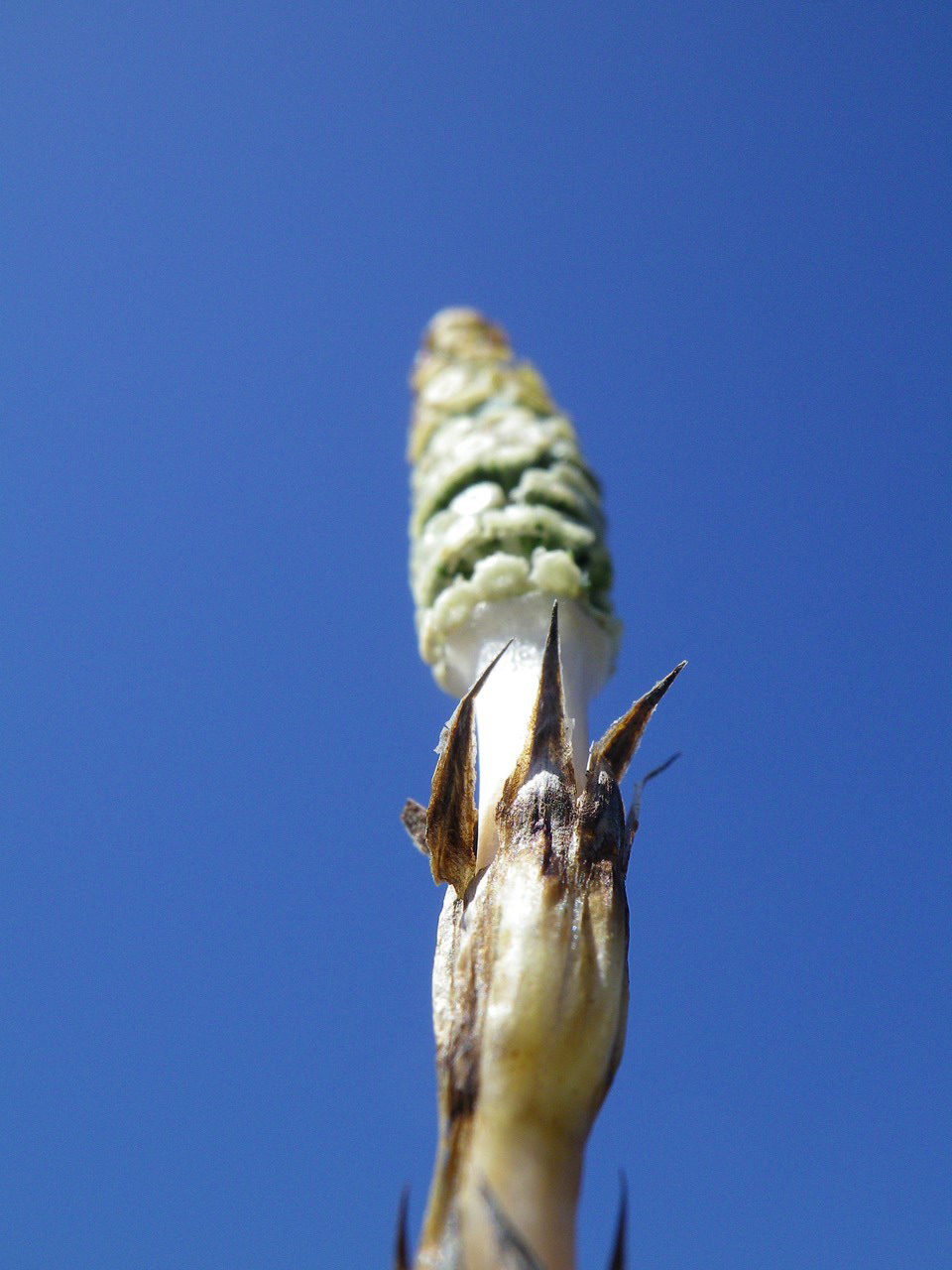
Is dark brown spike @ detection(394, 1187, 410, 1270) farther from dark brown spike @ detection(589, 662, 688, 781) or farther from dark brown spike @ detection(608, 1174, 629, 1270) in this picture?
dark brown spike @ detection(589, 662, 688, 781)

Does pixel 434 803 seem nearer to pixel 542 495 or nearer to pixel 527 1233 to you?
pixel 527 1233

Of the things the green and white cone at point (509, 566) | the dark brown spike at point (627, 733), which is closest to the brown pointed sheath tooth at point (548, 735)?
the dark brown spike at point (627, 733)

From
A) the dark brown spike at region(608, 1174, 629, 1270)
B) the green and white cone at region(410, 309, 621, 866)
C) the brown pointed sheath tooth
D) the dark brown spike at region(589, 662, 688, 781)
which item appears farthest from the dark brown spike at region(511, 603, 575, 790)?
the dark brown spike at region(608, 1174, 629, 1270)

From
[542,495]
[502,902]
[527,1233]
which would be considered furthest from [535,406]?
[527,1233]

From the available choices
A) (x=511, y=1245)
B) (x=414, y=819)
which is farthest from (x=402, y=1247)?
(x=414, y=819)

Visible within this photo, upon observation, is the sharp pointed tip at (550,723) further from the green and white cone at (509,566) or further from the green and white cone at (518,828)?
the green and white cone at (509,566)

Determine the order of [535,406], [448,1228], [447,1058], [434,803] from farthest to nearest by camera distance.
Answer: [535,406], [434,803], [447,1058], [448,1228]
